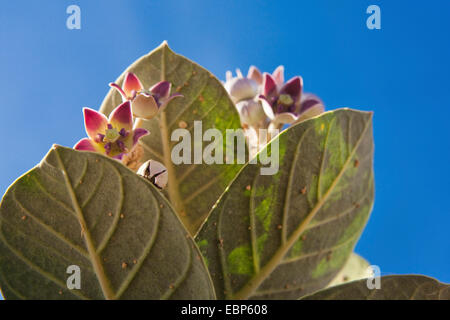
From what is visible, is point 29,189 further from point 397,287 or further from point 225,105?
point 397,287

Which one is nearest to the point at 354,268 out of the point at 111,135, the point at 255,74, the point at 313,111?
the point at 313,111

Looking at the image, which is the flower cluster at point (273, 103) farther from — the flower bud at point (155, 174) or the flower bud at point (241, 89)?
the flower bud at point (155, 174)

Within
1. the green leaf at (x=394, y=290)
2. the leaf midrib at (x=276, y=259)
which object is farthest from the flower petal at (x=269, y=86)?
the green leaf at (x=394, y=290)

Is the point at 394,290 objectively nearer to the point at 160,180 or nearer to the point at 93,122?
the point at 160,180

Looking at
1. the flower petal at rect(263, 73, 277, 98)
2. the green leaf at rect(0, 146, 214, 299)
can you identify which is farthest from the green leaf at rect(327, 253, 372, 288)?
the green leaf at rect(0, 146, 214, 299)

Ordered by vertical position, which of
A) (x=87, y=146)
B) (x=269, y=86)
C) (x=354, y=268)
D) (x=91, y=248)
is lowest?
(x=354, y=268)

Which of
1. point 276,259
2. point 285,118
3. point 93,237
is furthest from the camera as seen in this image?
point 285,118

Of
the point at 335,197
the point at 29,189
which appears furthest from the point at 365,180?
the point at 29,189

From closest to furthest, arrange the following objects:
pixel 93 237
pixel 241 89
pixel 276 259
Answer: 1. pixel 93 237
2. pixel 276 259
3. pixel 241 89
